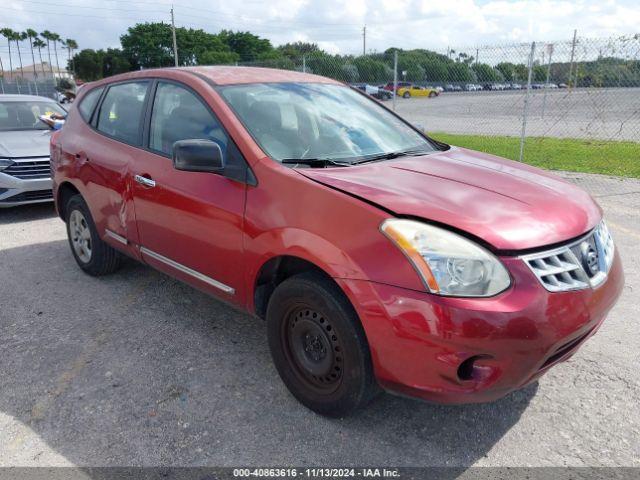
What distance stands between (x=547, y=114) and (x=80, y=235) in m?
19.6

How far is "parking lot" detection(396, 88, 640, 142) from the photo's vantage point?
14.0m

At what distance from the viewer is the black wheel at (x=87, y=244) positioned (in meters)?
4.54

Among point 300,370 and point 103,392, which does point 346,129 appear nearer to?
point 300,370

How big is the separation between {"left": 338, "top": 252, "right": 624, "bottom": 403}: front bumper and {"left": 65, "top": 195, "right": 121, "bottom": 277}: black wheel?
2.94 m

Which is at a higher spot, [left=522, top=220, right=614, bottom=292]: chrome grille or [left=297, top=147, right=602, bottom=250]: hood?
[left=297, top=147, right=602, bottom=250]: hood

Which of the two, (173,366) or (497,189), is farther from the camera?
(173,366)

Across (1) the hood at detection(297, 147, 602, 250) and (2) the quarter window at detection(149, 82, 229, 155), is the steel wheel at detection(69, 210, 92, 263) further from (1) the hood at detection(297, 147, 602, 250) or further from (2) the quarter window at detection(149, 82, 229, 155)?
(1) the hood at detection(297, 147, 602, 250)

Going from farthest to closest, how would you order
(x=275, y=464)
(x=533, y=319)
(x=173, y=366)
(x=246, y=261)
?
(x=173, y=366) < (x=246, y=261) < (x=275, y=464) < (x=533, y=319)

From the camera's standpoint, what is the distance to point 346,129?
11.2ft

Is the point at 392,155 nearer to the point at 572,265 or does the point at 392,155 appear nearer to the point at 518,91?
the point at 572,265

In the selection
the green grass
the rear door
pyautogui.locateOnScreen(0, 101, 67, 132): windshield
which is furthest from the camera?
the green grass

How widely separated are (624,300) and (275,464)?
10.0 feet

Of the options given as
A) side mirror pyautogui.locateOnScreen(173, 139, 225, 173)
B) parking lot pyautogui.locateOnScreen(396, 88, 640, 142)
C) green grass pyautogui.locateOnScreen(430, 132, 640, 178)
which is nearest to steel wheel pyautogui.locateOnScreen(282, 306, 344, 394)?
side mirror pyautogui.locateOnScreen(173, 139, 225, 173)

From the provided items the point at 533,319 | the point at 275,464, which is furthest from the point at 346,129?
the point at 275,464
